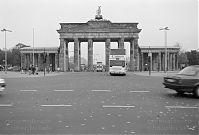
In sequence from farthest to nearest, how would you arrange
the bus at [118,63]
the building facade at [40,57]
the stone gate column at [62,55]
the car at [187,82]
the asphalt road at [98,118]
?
Answer: the building facade at [40,57] → the stone gate column at [62,55] → the bus at [118,63] → the car at [187,82] → the asphalt road at [98,118]

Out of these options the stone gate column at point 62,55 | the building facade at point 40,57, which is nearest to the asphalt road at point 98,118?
the stone gate column at point 62,55

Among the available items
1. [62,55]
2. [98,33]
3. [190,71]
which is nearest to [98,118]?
[190,71]

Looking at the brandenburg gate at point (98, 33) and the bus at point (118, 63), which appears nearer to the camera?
the bus at point (118, 63)

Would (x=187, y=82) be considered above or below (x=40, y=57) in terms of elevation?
below

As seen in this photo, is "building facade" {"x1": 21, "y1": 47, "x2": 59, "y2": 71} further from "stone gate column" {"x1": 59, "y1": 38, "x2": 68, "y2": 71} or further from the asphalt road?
the asphalt road

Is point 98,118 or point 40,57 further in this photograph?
point 40,57

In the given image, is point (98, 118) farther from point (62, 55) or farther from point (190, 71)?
point (62, 55)

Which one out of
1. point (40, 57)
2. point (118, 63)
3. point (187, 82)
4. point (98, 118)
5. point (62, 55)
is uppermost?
point (62, 55)

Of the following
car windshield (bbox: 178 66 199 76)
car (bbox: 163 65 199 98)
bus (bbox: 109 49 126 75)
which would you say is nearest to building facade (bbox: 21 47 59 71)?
bus (bbox: 109 49 126 75)

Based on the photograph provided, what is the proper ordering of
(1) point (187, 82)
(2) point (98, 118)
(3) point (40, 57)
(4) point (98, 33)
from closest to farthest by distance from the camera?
(2) point (98, 118)
(1) point (187, 82)
(4) point (98, 33)
(3) point (40, 57)

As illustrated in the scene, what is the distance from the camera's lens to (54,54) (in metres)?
100

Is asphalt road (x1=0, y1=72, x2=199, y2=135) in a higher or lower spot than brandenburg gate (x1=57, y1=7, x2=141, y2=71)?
lower

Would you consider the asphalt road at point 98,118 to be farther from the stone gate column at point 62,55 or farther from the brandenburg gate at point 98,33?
the stone gate column at point 62,55

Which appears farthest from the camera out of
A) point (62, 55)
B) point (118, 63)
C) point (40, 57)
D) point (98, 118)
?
point (40, 57)
